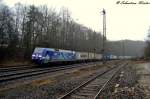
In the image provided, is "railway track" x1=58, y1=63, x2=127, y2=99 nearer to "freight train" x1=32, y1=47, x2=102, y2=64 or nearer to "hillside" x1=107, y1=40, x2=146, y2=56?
"freight train" x1=32, y1=47, x2=102, y2=64

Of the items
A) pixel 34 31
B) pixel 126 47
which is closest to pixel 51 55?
pixel 34 31

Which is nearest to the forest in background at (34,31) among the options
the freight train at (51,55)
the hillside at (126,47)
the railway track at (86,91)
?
the freight train at (51,55)

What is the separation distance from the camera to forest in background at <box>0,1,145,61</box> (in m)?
53.0

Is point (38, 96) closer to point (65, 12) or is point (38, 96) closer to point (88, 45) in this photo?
point (65, 12)

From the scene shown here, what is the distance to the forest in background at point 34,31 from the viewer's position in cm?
5303

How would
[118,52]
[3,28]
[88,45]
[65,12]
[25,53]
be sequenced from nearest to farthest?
[3,28], [25,53], [65,12], [88,45], [118,52]

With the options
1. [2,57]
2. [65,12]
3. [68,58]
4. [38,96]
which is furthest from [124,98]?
[65,12]

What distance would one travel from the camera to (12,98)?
40.5ft

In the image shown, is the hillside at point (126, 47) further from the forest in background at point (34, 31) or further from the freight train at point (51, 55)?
the freight train at point (51, 55)

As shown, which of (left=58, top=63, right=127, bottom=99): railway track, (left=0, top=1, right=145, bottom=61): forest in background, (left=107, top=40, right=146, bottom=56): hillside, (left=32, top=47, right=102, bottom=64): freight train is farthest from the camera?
(left=107, top=40, right=146, bottom=56): hillside

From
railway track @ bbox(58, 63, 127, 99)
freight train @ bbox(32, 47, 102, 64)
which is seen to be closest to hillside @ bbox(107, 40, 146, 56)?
freight train @ bbox(32, 47, 102, 64)

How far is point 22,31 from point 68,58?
63.3ft

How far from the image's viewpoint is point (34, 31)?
232 feet

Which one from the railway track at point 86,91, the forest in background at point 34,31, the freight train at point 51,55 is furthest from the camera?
the forest in background at point 34,31
